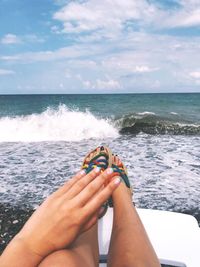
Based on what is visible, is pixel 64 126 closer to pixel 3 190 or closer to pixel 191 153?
pixel 191 153

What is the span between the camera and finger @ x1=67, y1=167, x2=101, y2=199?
1364 mm

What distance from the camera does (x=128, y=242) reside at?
155 cm

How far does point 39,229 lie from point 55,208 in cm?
10

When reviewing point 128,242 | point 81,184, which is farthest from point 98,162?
point 81,184

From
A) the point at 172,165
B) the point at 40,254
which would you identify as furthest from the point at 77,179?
the point at 172,165

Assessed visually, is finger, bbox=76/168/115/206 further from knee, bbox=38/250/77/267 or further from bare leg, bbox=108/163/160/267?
bare leg, bbox=108/163/160/267

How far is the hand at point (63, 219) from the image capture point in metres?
1.26

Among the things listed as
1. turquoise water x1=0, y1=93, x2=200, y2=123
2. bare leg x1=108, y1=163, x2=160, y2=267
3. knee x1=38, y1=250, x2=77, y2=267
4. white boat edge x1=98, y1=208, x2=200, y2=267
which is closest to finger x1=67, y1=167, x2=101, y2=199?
knee x1=38, y1=250, x2=77, y2=267

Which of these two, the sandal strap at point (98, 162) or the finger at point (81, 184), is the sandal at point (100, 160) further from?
the finger at point (81, 184)

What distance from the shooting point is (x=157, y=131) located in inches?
488

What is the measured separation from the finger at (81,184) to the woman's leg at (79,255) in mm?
229

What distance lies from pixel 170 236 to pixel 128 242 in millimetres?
500

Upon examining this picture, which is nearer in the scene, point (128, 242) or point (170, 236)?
point (128, 242)

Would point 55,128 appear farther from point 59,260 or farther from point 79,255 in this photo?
point 59,260
